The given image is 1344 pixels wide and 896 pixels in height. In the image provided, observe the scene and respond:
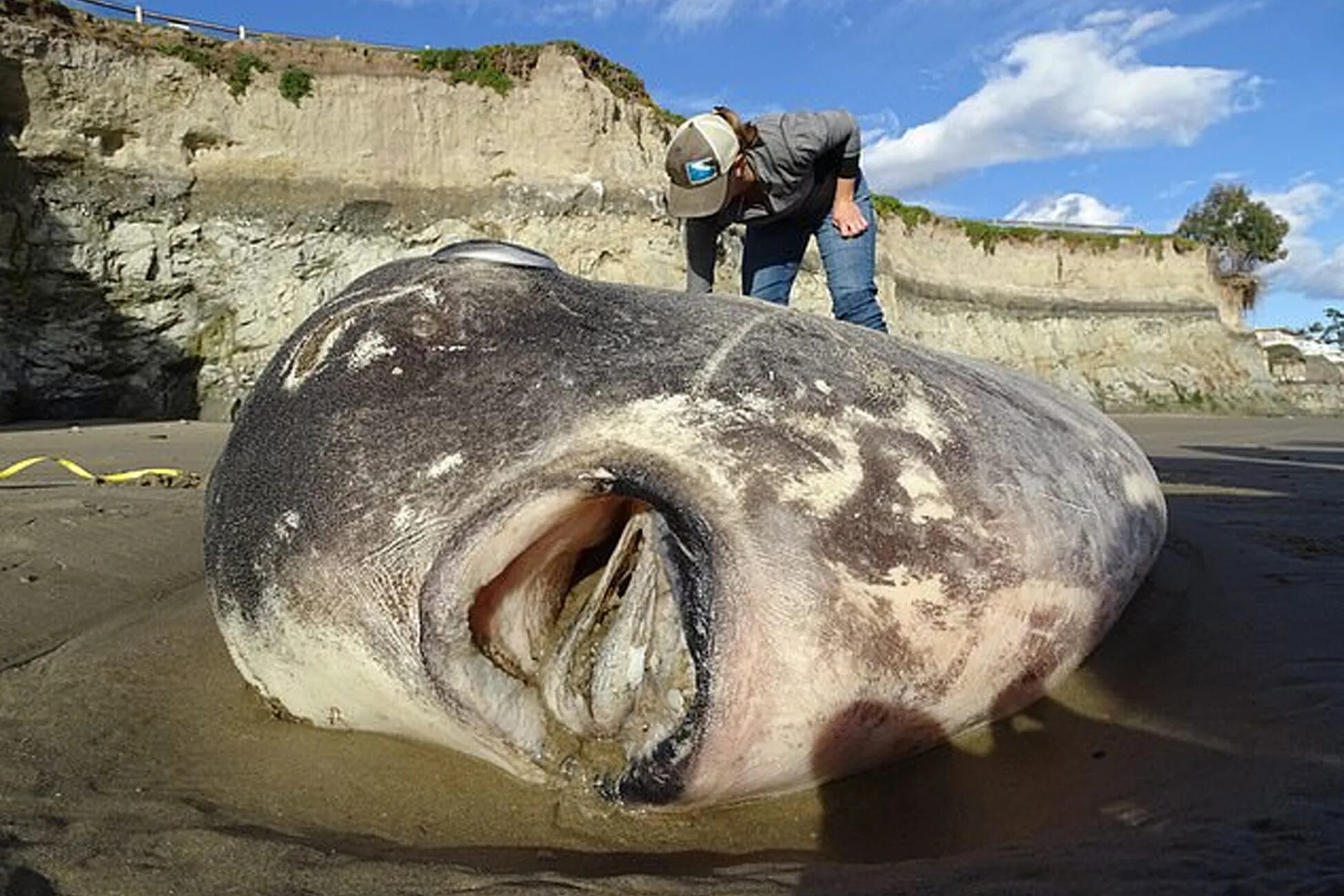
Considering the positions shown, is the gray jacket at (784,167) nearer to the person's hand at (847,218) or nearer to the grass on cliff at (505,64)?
the person's hand at (847,218)

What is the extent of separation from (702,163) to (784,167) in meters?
0.49

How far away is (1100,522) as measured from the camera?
7.34ft

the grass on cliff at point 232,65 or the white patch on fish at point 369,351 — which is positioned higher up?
the grass on cliff at point 232,65

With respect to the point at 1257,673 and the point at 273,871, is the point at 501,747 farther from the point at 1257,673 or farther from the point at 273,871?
the point at 1257,673

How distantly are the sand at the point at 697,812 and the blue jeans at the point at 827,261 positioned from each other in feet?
5.94

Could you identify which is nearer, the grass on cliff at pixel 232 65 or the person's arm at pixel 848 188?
the person's arm at pixel 848 188

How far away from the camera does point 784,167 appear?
4121 mm

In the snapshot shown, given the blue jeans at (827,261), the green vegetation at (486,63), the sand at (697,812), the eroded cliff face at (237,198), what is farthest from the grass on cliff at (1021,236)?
the sand at (697,812)

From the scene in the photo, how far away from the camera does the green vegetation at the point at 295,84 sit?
14023 millimetres

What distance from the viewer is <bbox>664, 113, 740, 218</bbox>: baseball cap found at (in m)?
3.77

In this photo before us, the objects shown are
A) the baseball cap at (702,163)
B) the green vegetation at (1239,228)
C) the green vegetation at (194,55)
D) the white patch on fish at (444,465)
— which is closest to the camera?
the white patch on fish at (444,465)

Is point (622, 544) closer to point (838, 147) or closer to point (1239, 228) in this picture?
point (838, 147)

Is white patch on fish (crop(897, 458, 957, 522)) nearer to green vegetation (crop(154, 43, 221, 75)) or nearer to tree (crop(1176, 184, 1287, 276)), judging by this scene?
green vegetation (crop(154, 43, 221, 75))

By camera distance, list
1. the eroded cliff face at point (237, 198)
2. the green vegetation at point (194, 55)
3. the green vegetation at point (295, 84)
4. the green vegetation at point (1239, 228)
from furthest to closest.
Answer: the green vegetation at point (1239, 228)
the green vegetation at point (295, 84)
the green vegetation at point (194, 55)
the eroded cliff face at point (237, 198)
